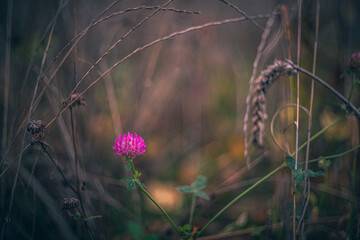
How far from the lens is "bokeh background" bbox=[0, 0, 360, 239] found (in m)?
1.44

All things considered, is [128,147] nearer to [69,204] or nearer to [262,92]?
[69,204]

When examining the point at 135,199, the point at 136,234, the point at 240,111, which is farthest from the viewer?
the point at 240,111

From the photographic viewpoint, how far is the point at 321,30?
6.80 feet

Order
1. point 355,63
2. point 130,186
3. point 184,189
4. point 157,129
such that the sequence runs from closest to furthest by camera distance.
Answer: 1. point 130,186
2. point 355,63
3. point 184,189
4. point 157,129

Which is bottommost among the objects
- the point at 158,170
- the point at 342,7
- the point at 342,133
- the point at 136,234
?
the point at 136,234

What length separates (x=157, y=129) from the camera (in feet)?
8.70

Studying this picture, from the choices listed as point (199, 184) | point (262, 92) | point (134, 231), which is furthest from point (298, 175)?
point (134, 231)

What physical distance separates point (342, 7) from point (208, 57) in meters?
1.58

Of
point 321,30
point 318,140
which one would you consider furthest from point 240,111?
point 321,30

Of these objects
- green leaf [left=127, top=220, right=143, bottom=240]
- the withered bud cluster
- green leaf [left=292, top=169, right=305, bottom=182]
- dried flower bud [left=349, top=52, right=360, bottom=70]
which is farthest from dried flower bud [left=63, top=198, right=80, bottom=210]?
dried flower bud [left=349, top=52, right=360, bottom=70]

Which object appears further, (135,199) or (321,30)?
(321,30)

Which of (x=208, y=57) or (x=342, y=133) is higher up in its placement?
(x=208, y=57)

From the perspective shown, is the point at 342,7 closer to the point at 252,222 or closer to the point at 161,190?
the point at 252,222

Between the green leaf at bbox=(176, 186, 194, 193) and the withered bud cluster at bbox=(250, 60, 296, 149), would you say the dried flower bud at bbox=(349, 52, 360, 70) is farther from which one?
the green leaf at bbox=(176, 186, 194, 193)
